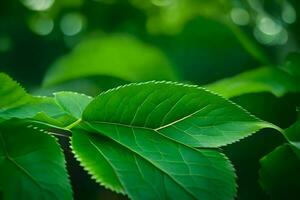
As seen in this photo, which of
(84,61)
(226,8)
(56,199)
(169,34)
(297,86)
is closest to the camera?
(56,199)

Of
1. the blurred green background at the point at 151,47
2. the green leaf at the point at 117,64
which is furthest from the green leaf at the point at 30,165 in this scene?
the green leaf at the point at 117,64

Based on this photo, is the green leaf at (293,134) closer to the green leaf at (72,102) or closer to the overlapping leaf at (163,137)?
the overlapping leaf at (163,137)

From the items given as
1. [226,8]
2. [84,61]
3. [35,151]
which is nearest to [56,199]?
[35,151]

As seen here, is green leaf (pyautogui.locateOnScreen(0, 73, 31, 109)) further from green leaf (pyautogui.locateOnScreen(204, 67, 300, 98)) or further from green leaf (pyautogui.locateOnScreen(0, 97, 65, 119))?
green leaf (pyautogui.locateOnScreen(204, 67, 300, 98))

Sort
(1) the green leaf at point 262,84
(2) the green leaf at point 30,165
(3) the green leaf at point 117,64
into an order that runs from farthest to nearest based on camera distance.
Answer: (3) the green leaf at point 117,64 < (1) the green leaf at point 262,84 < (2) the green leaf at point 30,165

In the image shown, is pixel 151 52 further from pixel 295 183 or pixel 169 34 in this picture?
pixel 295 183

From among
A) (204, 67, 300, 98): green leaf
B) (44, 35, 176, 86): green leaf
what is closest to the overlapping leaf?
(204, 67, 300, 98): green leaf

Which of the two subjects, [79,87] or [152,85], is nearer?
[152,85]

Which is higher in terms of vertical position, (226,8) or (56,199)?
(226,8)
